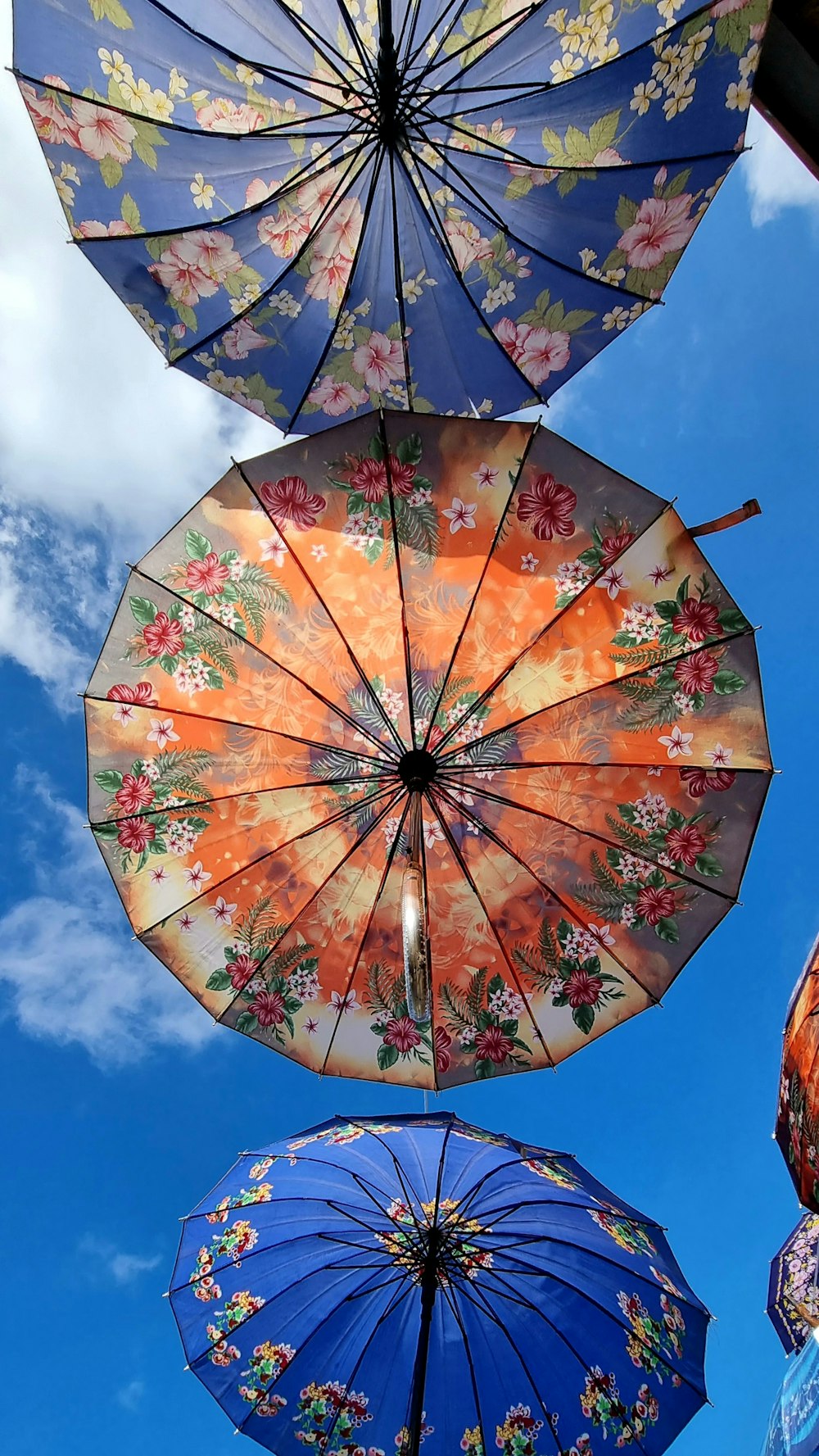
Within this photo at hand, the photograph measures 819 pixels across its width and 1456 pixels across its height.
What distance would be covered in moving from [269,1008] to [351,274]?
3.60 m

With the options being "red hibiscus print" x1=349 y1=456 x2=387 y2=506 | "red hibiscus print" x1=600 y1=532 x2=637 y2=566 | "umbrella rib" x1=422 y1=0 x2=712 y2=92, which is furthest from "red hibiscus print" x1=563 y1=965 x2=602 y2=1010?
"umbrella rib" x1=422 y1=0 x2=712 y2=92

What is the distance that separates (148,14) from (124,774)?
10.2ft

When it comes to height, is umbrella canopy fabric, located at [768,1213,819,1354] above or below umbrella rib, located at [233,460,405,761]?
below

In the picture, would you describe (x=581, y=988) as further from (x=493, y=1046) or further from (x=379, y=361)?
(x=379, y=361)

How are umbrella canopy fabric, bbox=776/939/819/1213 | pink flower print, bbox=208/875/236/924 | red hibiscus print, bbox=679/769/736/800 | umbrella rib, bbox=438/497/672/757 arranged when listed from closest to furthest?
umbrella canopy fabric, bbox=776/939/819/1213
umbrella rib, bbox=438/497/672/757
red hibiscus print, bbox=679/769/736/800
pink flower print, bbox=208/875/236/924

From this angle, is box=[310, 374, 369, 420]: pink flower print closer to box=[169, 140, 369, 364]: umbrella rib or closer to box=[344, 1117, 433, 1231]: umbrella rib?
box=[169, 140, 369, 364]: umbrella rib

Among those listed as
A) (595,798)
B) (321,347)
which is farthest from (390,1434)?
(321,347)

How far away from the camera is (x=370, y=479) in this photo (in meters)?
3.85

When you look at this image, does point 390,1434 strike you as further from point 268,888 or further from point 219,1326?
point 268,888

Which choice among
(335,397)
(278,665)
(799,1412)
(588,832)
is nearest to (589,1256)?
(799,1412)

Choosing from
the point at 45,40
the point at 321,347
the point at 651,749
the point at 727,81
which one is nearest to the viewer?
the point at 727,81

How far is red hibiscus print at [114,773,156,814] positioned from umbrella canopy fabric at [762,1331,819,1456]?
12.4 feet

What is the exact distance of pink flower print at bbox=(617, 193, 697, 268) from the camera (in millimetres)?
3762

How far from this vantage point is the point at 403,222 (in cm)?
420
